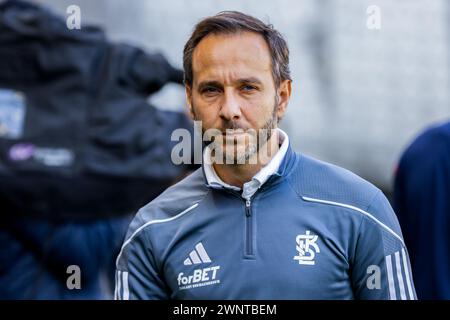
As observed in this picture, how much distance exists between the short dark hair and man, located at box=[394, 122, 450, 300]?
140cm

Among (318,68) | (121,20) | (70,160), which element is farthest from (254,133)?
(318,68)

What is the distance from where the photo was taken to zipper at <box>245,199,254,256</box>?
8.96ft

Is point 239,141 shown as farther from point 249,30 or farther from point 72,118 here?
point 72,118

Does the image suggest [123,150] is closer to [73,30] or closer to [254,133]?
[73,30]

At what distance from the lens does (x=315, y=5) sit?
346 inches

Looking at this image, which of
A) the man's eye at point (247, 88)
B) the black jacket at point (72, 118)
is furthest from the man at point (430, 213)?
the man's eye at point (247, 88)

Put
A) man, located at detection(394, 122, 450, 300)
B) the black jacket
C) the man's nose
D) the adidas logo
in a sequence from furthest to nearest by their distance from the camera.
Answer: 1. the black jacket
2. man, located at detection(394, 122, 450, 300)
3. the adidas logo
4. the man's nose

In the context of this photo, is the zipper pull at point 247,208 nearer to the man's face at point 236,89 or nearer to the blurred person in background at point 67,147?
the man's face at point 236,89

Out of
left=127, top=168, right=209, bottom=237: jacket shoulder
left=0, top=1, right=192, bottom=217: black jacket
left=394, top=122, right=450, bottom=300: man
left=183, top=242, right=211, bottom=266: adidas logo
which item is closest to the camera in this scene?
left=183, top=242, right=211, bottom=266: adidas logo

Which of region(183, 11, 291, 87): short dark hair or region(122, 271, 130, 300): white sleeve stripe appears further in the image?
region(122, 271, 130, 300): white sleeve stripe

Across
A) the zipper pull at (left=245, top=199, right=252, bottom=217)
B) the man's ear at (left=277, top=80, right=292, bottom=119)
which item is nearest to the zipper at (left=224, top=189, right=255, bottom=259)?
the zipper pull at (left=245, top=199, right=252, bottom=217)

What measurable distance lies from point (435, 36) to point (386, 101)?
784 mm

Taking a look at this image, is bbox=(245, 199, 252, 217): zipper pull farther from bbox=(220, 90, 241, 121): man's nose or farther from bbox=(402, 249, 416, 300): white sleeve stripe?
bbox=(402, 249, 416, 300): white sleeve stripe

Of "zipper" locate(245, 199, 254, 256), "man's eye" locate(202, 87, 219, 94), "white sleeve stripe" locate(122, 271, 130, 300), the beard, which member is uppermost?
"man's eye" locate(202, 87, 219, 94)
